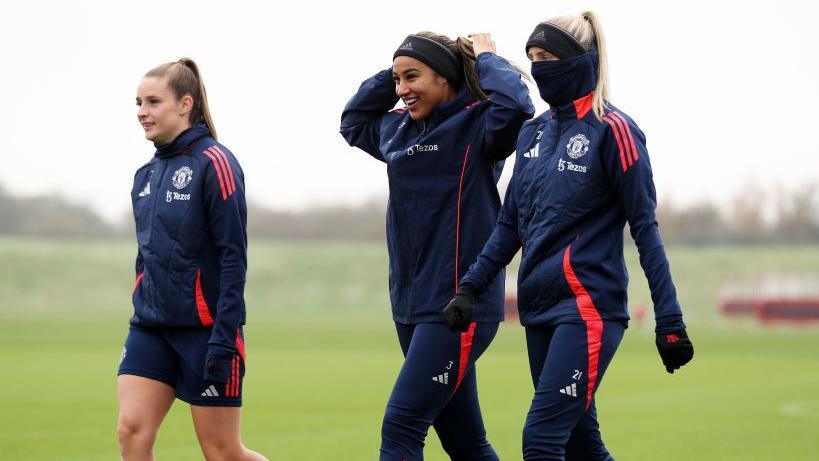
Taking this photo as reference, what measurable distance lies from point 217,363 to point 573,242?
1.63 m

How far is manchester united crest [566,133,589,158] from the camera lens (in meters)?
5.89

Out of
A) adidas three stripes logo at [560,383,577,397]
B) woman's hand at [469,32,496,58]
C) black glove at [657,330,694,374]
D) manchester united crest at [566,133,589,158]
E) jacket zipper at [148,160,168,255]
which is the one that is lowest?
adidas three stripes logo at [560,383,577,397]

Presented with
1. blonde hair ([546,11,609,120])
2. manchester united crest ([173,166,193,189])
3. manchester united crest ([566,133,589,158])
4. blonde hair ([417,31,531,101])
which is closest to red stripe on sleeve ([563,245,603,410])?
manchester united crest ([566,133,589,158])

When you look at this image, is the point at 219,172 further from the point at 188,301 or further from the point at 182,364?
the point at 182,364

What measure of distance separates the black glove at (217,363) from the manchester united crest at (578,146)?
67.2 inches

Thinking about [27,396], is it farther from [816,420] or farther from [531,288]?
[531,288]

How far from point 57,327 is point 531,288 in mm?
32079

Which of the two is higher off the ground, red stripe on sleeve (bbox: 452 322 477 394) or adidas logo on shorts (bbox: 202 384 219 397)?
red stripe on sleeve (bbox: 452 322 477 394)

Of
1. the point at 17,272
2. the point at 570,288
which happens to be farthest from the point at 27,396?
the point at 17,272

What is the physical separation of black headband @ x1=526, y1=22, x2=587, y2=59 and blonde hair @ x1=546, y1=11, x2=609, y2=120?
26mm

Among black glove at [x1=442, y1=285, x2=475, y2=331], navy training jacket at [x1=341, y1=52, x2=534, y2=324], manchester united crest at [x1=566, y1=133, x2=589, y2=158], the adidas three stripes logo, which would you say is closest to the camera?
the adidas three stripes logo

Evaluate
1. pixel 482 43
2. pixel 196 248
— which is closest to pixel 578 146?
pixel 482 43

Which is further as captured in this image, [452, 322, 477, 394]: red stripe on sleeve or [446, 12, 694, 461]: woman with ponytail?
[452, 322, 477, 394]: red stripe on sleeve

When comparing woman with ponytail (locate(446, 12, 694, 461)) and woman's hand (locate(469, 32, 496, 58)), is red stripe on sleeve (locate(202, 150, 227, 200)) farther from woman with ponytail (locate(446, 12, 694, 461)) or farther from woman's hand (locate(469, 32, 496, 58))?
woman's hand (locate(469, 32, 496, 58))
